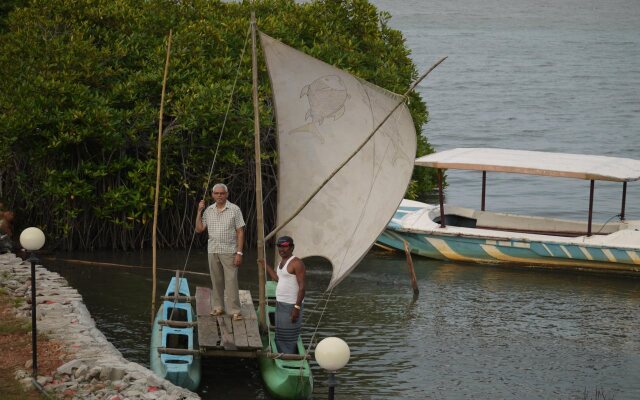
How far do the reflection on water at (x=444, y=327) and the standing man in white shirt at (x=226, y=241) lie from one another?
3.97 feet

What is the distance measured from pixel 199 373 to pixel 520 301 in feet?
26.8

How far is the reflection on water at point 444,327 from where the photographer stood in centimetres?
1562

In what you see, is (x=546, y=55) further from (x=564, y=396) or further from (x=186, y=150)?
(x=564, y=396)

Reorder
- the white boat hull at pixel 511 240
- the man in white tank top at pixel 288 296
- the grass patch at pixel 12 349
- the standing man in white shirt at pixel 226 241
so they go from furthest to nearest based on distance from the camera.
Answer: the white boat hull at pixel 511 240
the standing man in white shirt at pixel 226 241
the man in white tank top at pixel 288 296
the grass patch at pixel 12 349

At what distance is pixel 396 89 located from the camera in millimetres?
25484

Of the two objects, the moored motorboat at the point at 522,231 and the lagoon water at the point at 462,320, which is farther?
the moored motorboat at the point at 522,231

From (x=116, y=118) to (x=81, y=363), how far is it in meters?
9.69

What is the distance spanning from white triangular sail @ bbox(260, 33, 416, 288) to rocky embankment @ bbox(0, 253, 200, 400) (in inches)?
121

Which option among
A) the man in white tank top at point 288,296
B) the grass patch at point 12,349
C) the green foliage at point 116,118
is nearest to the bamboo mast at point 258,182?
the man in white tank top at point 288,296

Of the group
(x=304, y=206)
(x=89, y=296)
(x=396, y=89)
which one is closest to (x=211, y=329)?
(x=304, y=206)

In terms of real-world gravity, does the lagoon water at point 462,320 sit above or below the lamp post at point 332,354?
below

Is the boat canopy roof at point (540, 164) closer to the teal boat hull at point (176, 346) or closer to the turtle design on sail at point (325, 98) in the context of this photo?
the turtle design on sail at point (325, 98)

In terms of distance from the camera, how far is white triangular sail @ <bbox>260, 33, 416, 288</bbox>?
15414mm

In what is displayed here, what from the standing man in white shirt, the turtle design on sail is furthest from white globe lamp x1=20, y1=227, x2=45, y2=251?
the turtle design on sail
